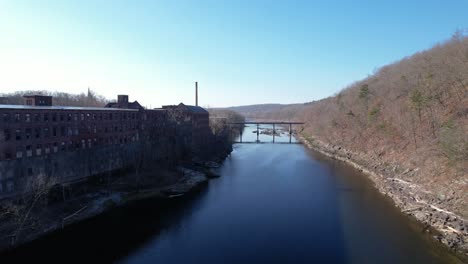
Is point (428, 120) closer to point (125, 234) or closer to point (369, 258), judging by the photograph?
point (369, 258)

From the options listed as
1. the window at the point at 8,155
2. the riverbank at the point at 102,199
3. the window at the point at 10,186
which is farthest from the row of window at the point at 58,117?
the riverbank at the point at 102,199

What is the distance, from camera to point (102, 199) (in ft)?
106

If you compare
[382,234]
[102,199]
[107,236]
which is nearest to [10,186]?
[102,199]

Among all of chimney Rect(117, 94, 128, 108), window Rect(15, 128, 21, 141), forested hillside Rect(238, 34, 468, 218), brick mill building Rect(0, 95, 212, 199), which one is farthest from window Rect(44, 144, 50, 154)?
forested hillside Rect(238, 34, 468, 218)

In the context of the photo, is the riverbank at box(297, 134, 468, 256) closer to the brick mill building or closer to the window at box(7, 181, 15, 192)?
the brick mill building

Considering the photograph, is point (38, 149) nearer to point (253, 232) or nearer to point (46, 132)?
point (46, 132)

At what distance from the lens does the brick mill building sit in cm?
2977

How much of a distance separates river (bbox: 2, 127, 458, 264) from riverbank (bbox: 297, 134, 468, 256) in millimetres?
1062

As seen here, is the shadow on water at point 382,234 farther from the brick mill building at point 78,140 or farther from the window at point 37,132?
the window at point 37,132

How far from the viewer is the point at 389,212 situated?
2939 cm

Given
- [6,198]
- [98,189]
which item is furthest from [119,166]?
[6,198]

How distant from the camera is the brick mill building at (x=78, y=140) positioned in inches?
1172

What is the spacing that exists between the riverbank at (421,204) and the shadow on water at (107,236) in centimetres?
2133

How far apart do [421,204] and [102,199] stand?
32.1 m
